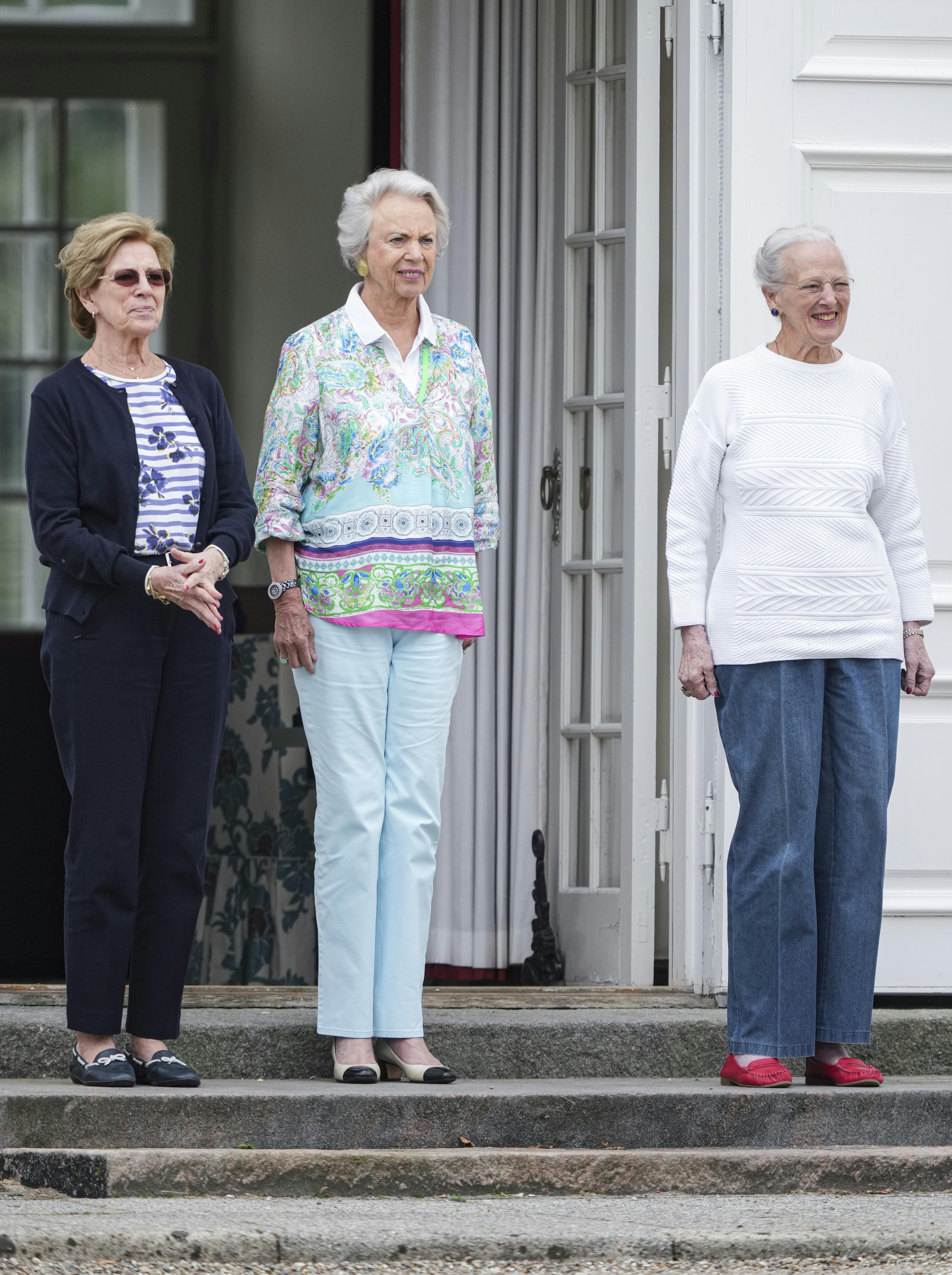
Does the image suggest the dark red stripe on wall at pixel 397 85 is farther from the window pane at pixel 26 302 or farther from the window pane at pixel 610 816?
the window pane at pixel 610 816

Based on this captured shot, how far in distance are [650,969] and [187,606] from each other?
Result: 1679mm

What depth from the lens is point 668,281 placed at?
4.49m

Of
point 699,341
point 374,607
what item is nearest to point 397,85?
point 699,341

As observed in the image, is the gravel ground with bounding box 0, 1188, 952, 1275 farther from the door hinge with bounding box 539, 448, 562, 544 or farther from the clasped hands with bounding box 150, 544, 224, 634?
the door hinge with bounding box 539, 448, 562, 544

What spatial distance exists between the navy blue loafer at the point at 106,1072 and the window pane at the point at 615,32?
8.77 feet

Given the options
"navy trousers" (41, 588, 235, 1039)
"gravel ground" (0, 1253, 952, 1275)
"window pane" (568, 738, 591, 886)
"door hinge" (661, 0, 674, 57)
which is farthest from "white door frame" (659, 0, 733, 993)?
"gravel ground" (0, 1253, 952, 1275)

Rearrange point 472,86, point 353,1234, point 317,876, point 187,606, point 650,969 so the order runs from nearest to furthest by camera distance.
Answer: point 353,1234 → point 187,606 → point 317,876 → point 650,969 → point 472,86

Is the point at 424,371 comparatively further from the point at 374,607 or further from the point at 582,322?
the point at 582,322

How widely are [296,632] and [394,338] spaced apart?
57 centimetres

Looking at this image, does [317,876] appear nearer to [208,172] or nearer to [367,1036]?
[367,1036]

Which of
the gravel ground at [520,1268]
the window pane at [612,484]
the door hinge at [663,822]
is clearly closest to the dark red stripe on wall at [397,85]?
the window pane at [612,484]

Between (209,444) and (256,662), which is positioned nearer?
(209,444)

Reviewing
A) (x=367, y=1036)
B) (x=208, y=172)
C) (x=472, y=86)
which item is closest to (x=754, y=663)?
(x=367, y=1036)

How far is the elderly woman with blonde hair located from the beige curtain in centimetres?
160
